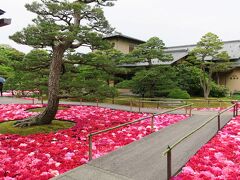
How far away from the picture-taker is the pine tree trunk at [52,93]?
10.2 meters

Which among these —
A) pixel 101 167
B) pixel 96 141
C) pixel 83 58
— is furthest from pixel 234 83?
pixel 101 167

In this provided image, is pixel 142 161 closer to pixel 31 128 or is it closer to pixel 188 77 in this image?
pixel 31 128

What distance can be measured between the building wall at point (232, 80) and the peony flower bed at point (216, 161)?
21267 mm

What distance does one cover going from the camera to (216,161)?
6.22 m

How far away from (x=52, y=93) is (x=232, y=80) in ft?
79.1

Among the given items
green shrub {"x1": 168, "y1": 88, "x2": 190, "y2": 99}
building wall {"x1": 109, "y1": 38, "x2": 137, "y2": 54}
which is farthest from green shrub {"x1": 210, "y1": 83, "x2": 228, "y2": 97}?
building wall {"x1": 109, "y1": 38, "x2": 137, "y2": 54}

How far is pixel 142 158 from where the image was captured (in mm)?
6469

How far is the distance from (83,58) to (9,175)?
22.1ft

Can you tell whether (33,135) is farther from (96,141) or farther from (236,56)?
(236,56)

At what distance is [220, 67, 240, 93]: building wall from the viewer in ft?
91.1

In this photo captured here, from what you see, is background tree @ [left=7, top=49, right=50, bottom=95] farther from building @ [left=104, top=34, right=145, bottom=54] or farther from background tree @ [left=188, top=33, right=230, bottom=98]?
building @ [left=104, top=34, right=145, bottom=54]

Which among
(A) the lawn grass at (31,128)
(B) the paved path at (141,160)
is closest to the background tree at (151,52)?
(A) the lawn grass at (31,128)

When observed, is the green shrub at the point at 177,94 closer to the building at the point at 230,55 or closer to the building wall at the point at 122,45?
the building at the point at 230,55

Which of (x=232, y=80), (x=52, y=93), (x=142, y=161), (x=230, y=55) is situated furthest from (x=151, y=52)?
(x=142, y=161)
